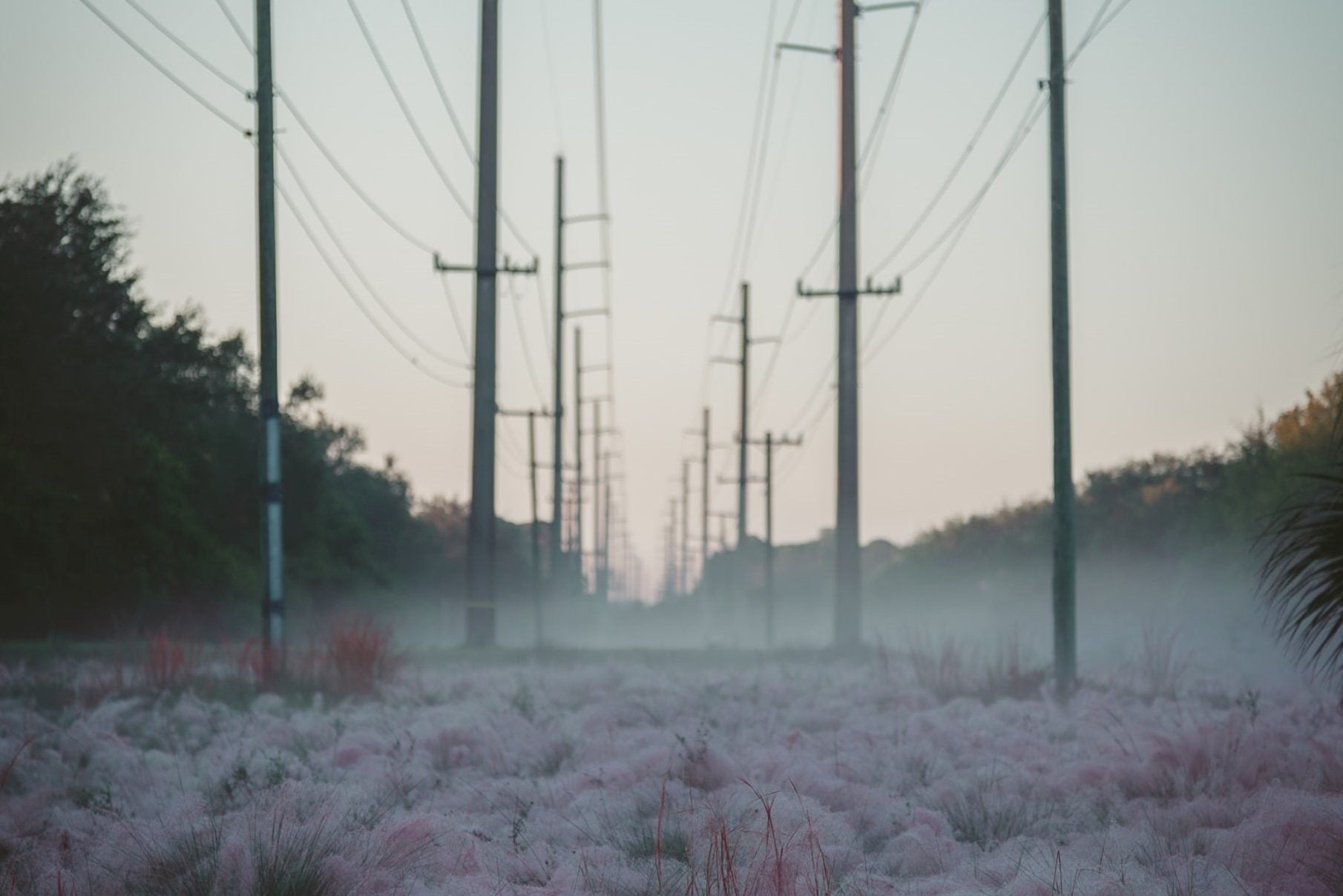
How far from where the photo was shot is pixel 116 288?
30656mm

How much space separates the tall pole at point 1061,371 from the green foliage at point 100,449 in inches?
675

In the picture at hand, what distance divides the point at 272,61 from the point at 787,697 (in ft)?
36.2

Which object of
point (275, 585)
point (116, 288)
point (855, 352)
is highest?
point (116, 288)

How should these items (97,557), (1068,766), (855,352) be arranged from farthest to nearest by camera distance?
(97,557)
(855,352)
(1068,766)

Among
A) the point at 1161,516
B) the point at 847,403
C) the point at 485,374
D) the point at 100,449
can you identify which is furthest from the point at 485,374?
the point at 1161,516

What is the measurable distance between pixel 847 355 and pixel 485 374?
6595mm

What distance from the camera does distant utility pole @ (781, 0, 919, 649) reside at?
24.5 metres

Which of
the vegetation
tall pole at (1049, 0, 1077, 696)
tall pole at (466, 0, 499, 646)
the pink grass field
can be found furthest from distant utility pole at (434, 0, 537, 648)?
tall pole at (1049, 0, 1077, 696)

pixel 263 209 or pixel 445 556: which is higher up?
pixel 263 209

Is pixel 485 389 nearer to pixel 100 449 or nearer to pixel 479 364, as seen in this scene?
pixel 479 364

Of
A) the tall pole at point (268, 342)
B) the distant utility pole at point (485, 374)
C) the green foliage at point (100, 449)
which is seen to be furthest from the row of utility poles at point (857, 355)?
the green foliage at point (100, 449)

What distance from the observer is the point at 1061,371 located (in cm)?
1648

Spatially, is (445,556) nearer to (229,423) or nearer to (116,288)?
(229,423)

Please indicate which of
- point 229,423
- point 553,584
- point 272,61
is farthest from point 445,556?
point 272,61
